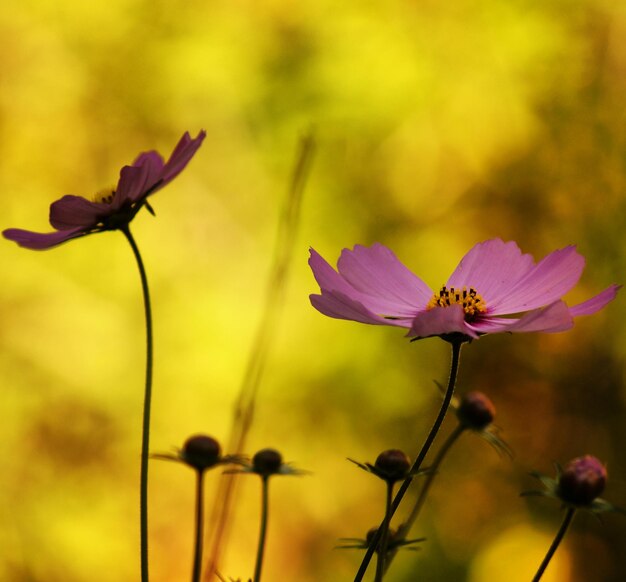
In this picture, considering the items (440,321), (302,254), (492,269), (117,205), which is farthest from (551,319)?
(302,254)

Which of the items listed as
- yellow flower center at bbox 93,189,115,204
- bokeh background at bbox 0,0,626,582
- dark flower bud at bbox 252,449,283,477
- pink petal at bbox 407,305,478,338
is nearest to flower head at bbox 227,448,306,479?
dark flower bud at bbox 252,449,283,477

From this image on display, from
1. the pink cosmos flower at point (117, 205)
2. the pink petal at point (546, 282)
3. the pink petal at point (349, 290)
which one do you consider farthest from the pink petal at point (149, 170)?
the pink petal at point (546, 282)

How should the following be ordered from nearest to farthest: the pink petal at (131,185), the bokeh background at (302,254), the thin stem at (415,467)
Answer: the thin stem at (415,467), the pink petal at (131,185), the bokeh background at (302,254)

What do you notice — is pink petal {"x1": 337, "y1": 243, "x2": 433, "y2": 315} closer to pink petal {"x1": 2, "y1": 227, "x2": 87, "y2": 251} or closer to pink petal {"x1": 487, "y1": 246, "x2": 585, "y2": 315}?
pink petal {"x1": 487, "y1": 246, "x2": 585, "y2": 315}

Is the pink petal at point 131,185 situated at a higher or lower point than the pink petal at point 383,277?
higher

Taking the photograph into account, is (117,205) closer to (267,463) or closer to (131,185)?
(131,185)

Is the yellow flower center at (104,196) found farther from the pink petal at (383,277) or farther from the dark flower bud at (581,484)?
the dark flower bud at (581,484)

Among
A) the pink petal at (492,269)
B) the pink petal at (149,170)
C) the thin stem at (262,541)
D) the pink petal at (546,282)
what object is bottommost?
the thin stem at (262,541)
